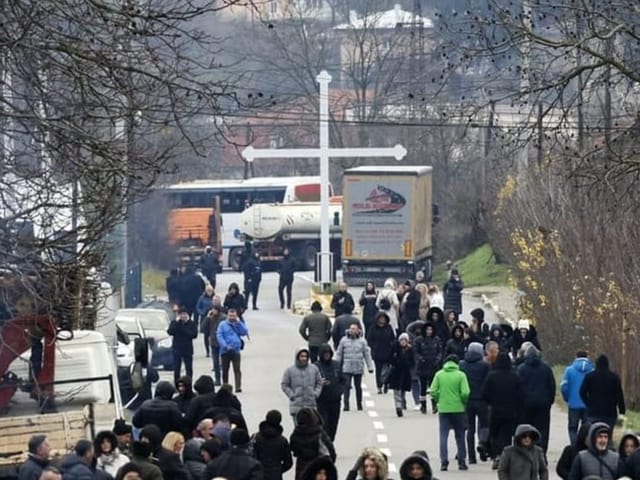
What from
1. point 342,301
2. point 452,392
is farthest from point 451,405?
point 342,301

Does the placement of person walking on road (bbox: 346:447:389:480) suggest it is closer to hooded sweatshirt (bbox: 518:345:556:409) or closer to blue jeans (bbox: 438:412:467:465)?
hooded sweatshirt (bbox: 518:345:556:409)

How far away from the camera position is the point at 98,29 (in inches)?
705

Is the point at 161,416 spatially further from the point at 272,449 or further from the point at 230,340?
the point at 230,340

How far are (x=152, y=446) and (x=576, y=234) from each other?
18498 mm

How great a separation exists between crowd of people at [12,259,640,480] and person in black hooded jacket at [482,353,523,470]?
2cm

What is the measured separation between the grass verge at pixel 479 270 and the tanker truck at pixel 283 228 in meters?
4.06

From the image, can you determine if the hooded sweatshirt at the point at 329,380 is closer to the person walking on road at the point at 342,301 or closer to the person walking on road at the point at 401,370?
the person walking on road at the point at 401,370

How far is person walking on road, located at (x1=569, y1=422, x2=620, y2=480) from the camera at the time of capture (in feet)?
59.8

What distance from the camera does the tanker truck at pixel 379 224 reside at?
2224 inches

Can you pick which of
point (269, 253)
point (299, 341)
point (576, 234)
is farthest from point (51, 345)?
point (269, 253)

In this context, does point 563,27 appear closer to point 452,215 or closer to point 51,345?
point 51,345

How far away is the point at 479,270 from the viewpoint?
6378cm

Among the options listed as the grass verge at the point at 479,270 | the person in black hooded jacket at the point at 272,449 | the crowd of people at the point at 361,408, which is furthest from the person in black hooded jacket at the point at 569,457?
the grass verge at the point at 479,270

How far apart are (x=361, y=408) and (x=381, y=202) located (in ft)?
86.9
